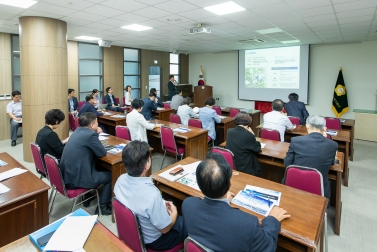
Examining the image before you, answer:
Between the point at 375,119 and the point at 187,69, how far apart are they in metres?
7.99

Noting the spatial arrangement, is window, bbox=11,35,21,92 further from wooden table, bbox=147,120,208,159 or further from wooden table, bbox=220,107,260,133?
wooden table, bbox=220,107,260,133

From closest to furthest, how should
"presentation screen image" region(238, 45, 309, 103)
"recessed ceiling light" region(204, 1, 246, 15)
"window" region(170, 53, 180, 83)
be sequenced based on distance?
"recessed ceiling light" region(204, 1, 246, 15) < "presentation screen image" region(238, 45, 309, 103) < "window" region(170, 53, 180, 83)

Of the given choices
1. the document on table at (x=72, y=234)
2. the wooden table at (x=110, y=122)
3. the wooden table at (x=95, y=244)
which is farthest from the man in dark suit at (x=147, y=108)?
the wooden table at (x=95, y=244)

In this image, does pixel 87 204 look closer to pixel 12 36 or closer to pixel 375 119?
pixel 12 36

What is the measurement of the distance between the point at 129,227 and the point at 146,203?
24 centimetres

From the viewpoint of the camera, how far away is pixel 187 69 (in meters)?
12.2

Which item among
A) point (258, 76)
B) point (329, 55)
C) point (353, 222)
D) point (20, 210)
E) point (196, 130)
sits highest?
point (329, 55)

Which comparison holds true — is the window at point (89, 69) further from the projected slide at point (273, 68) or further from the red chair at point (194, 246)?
the red chair at point (194, 246)

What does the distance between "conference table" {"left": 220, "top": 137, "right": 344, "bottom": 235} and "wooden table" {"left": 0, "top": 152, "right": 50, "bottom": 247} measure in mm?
2439

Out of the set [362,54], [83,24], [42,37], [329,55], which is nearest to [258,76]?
[329,55]

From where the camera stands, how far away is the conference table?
8.79 ft

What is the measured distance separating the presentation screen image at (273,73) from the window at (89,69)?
18.0ft

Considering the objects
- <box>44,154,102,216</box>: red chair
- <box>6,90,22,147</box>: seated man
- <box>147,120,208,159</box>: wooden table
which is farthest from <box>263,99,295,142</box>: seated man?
<box>6,90,22,147</box>: seated man

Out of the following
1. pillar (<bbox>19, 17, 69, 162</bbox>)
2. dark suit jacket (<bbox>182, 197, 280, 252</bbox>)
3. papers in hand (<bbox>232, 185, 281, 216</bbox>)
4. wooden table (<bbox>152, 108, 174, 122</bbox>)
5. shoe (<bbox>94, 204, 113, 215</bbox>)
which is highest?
pillar (<bbox>19, 17, 69, 162</bbox>)
